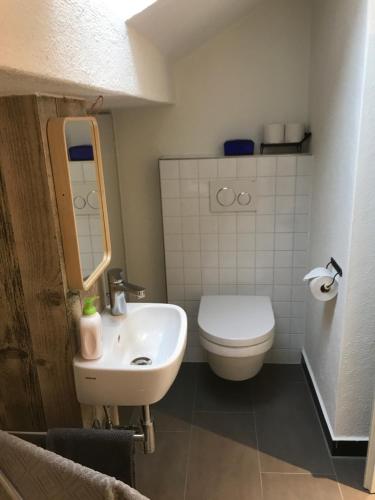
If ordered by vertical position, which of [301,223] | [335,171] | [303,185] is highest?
[335,171]

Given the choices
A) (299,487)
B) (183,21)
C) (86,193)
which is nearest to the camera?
(86,193)

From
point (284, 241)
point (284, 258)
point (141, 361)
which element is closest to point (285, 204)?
point (284, 241)

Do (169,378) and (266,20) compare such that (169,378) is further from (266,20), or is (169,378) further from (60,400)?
Result: (266,20)

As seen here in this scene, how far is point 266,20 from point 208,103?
52cm

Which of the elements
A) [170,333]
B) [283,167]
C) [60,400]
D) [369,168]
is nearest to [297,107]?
[283,167]

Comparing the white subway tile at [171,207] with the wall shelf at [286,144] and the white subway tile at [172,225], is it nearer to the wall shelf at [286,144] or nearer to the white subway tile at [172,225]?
the white subway tile at [172,225]

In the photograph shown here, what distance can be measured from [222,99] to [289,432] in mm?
1831

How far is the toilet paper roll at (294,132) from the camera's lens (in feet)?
7.29

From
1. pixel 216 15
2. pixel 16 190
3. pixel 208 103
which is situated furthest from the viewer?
pixel 208 103

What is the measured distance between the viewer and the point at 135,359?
1.59m

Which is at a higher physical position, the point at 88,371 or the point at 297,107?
the point at 297,107

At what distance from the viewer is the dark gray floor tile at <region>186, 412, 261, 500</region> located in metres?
1.74

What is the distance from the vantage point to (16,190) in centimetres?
116

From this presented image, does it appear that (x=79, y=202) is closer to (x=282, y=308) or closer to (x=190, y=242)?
(x=190, y=242)
